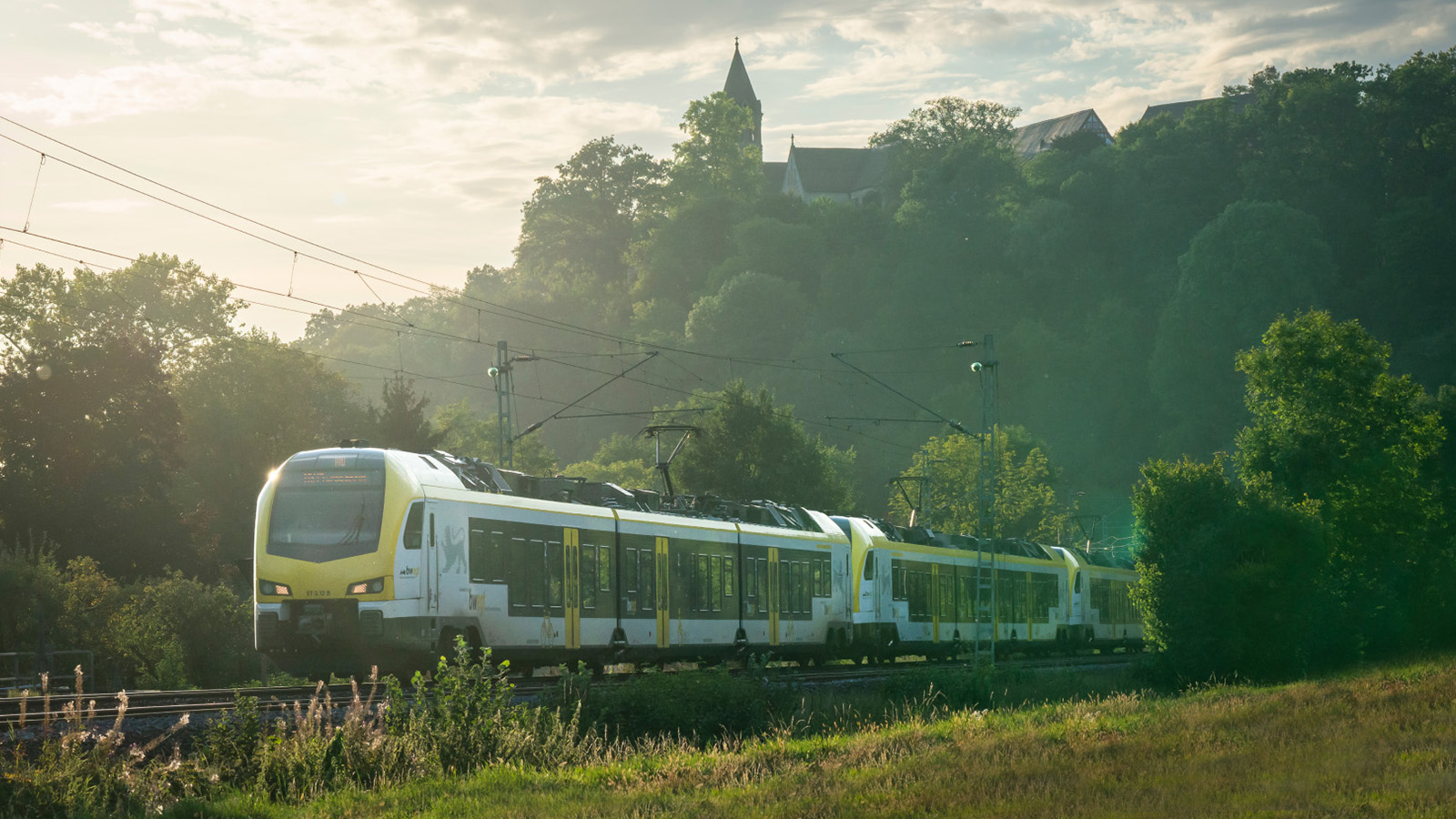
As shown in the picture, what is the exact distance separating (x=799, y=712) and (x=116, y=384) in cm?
2930

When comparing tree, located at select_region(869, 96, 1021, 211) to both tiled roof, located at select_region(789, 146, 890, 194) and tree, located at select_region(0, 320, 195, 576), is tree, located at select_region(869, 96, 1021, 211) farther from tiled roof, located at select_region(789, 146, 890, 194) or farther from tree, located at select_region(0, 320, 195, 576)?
tree, located at select_region(0, 320, 195, 576)

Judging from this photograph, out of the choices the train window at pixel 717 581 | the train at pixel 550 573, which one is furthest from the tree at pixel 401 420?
the train window at pixel 717 581

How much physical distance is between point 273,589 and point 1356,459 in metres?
39.4

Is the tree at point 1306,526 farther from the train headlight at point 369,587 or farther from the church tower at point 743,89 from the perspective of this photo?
the church tower at point 743,89

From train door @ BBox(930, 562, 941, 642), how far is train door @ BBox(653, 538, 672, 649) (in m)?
14.9

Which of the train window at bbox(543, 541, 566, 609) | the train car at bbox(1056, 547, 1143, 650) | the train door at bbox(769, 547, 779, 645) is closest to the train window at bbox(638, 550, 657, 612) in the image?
the train window at bbox(543, 541, 566, 609)

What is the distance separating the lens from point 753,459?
71438mm

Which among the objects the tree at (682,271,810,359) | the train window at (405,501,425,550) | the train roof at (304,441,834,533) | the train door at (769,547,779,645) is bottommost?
the train door at (769,547,779,645)

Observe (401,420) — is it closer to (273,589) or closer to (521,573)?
(521,573)

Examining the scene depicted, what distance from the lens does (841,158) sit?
166 metres

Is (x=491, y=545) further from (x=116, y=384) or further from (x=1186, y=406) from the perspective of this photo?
(x=1186, y=406)

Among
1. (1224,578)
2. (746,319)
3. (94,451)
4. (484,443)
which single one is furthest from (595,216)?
(1224,578)

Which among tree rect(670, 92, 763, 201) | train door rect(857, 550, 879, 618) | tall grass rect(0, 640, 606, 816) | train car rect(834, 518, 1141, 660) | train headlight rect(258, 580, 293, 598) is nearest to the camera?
tall grass rect(0, 640, 606, 816)

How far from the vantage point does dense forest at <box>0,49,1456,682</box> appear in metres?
74.4
